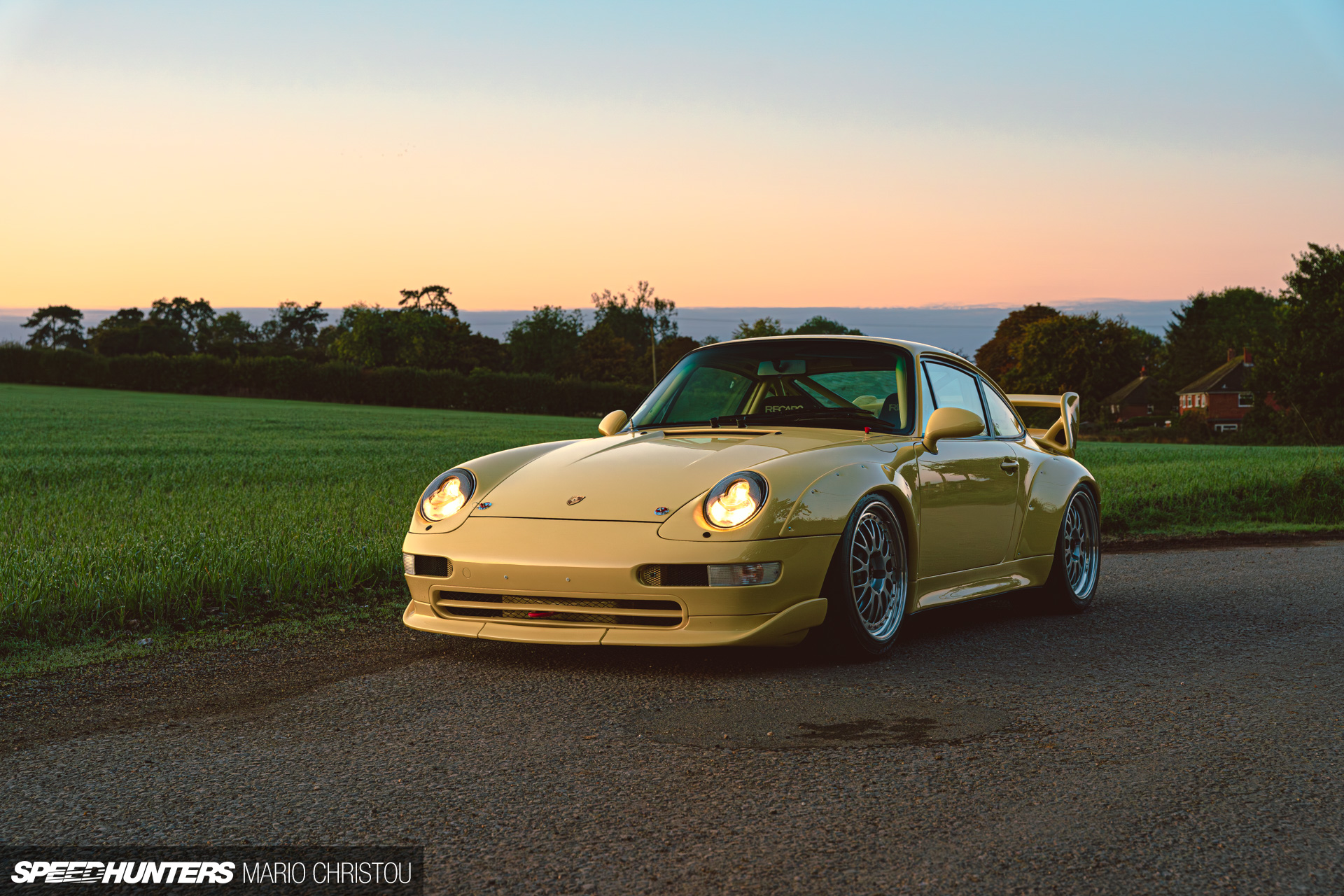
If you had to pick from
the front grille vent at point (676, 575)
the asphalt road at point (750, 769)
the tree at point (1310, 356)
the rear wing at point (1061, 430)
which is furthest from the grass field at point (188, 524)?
the tree at point (1310, 356)

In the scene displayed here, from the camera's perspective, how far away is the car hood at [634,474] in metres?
5.05

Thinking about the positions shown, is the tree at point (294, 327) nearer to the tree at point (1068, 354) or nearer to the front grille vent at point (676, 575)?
the tree at point (1068, 354)

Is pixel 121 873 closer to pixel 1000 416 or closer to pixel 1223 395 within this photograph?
pixel 1000 416

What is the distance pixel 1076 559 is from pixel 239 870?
18.2 ft

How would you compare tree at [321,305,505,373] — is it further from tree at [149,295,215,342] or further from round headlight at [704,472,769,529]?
round headlight at [704,472,769,529]

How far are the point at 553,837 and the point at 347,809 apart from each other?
60 cm

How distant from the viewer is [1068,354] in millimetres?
91812

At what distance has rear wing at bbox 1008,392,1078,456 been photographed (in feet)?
24.8

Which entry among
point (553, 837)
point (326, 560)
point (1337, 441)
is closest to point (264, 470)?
point (326, 560)

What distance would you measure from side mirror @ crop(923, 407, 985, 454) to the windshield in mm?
197

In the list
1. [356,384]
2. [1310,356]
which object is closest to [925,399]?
[1310,356]

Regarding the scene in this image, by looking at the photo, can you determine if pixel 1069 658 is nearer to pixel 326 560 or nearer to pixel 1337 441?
pixel 326 560

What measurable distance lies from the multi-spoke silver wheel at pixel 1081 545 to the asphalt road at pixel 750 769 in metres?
1.37

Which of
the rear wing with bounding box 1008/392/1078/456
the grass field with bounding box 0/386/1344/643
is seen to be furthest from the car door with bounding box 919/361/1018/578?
the grass field with bounding box 0/386/1344/643
